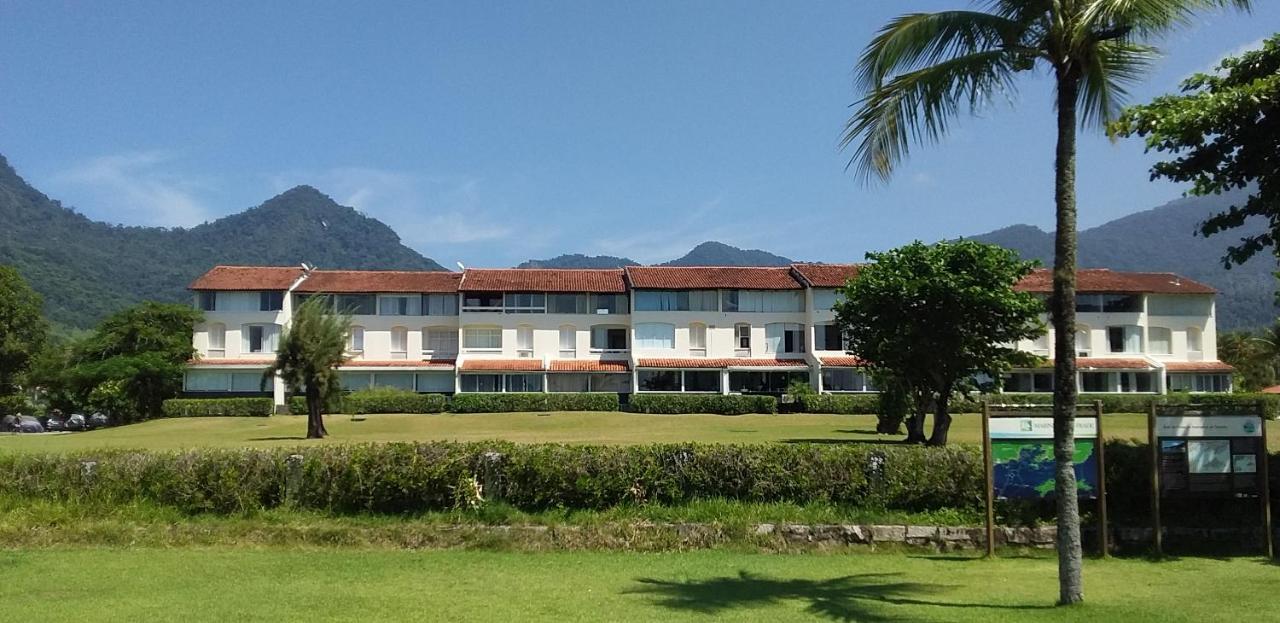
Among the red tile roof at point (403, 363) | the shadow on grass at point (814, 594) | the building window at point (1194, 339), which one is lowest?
the shadow on grass at point (814, 594)

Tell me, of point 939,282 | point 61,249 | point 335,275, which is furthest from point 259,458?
point 61,249

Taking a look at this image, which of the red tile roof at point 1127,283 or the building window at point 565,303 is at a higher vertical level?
the red tile roof at point 1127,283

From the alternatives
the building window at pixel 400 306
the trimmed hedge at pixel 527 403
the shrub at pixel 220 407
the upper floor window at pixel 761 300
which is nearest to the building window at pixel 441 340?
the building window at pixel 400 306

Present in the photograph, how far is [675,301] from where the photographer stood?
5969 centimetres

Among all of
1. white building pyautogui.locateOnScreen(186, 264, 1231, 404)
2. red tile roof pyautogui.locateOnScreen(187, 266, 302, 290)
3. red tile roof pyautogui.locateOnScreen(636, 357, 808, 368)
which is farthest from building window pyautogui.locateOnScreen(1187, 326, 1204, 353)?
red tile roof pyautogui.locateOnScreen(187, 266, 302, 290)

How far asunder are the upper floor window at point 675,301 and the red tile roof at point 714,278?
467 millimetres

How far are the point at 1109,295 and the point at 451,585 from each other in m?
60.0

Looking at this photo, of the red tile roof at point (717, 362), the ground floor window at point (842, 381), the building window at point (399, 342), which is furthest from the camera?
the building window at point (399, 342)

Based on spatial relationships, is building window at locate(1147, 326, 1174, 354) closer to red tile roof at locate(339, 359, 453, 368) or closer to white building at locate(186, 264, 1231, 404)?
white building at locate(186, 264, 1231, 404)

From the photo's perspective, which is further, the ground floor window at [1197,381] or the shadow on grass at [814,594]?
the ground floor window at [1197,381]

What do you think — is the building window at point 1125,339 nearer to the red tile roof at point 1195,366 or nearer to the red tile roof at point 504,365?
the red tile roof at point 1195,366

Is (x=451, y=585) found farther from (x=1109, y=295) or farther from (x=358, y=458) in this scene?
(x=1109, y=295)

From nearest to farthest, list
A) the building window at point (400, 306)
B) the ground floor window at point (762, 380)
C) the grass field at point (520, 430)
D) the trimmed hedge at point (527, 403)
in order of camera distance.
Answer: the grass field at point (520, 430) → the trimmed hedge at point (527, 403) → the ground floor window at point (762, 380) → the building window at point (400, 306)

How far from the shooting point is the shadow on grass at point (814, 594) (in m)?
9.16
